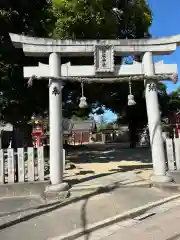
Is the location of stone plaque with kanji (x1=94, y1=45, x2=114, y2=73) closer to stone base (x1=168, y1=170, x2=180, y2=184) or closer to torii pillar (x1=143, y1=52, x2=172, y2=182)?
torii pillar (x1=143, y1=52, x2=172, y2=182)

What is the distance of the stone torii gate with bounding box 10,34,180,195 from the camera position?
7653 mm

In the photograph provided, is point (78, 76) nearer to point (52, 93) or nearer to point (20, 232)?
point (52, 93)

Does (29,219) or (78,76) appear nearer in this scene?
(29,219)

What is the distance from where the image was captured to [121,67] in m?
8.23

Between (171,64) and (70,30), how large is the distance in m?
5.08

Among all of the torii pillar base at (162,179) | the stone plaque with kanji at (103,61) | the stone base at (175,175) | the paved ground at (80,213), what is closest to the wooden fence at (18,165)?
the paved ground at (80,213)

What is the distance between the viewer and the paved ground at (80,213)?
16.6ft

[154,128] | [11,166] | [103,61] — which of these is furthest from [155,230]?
[103,61]

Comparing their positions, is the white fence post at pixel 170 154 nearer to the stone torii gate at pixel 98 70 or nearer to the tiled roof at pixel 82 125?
the stone torii gate at pixel 98 70

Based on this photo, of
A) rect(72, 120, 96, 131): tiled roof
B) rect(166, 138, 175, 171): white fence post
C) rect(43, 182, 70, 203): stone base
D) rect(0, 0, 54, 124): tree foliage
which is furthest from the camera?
rect(72, 120, 96, 131): tiled roof

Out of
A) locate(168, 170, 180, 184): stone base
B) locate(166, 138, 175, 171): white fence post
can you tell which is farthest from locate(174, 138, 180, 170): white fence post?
locate(168, 170, 180, 184): stone base

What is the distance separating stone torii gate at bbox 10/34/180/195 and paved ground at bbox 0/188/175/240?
0.96 m

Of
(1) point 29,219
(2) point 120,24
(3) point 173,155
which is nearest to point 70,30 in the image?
(2) point 120,24

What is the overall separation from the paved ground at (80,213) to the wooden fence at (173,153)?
106cm
